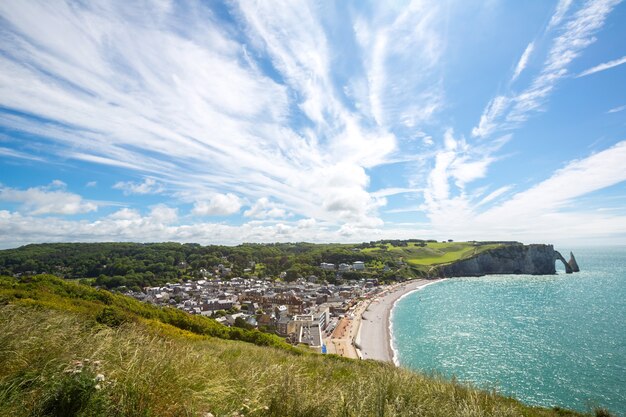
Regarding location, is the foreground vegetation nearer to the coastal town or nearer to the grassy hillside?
the coastal town

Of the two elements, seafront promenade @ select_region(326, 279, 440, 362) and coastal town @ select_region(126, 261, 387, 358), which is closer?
seafront promenade @ select_region(326, 279, 440, 362)

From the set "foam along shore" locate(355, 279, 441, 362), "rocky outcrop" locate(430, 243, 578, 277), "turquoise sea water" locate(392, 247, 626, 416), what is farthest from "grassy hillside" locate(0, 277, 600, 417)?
"rocky outcrop" locate(430, 243, 578, 277)

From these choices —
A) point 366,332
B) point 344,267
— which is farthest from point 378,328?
point 344,267

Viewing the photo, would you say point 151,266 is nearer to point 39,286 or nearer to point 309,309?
point 309,309

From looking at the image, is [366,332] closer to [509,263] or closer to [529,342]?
[529,342]

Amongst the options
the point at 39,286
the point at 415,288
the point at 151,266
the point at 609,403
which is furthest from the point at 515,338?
the point at 151,266

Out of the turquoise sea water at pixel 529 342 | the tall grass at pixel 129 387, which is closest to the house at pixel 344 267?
the turquoise sea water at pixel 529 342

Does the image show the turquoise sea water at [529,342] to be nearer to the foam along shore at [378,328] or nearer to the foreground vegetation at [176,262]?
the foam along shore at [378,328]
